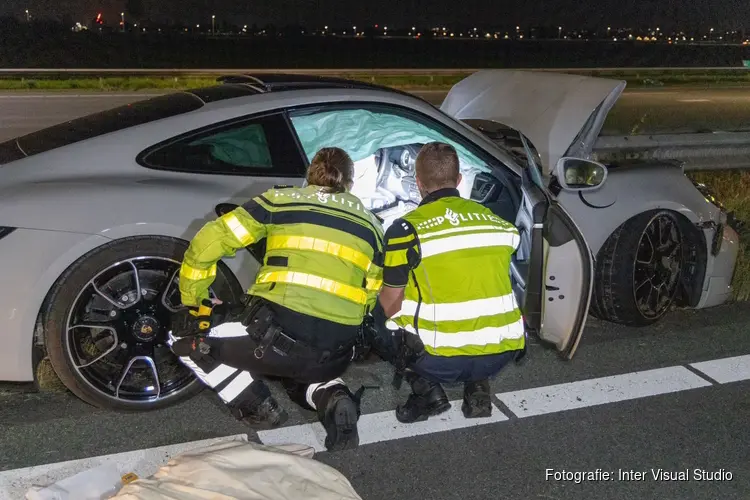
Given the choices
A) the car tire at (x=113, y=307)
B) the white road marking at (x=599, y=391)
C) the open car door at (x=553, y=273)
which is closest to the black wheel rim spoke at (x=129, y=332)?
the car tire at (x=113, y=307)

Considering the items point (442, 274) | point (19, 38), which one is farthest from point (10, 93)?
point (19, 38)

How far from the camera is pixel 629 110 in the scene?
1795cm

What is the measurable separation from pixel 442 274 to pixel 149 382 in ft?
4.94

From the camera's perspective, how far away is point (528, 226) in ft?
12.7

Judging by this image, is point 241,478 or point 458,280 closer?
point 241,478

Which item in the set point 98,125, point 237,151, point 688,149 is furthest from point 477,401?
point 688,149

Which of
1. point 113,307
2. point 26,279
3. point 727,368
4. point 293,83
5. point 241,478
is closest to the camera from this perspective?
point 241,478

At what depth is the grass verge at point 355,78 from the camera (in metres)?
18.3

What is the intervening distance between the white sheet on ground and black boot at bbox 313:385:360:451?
1.04 feet

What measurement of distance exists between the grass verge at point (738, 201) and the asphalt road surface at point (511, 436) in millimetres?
1408

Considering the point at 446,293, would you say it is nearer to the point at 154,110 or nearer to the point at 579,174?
the point at 579,174

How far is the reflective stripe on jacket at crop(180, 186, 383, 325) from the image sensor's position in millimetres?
3070

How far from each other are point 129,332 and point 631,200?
3047 millimetres

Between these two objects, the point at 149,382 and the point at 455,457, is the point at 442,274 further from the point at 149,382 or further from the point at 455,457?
the point at 149,382
